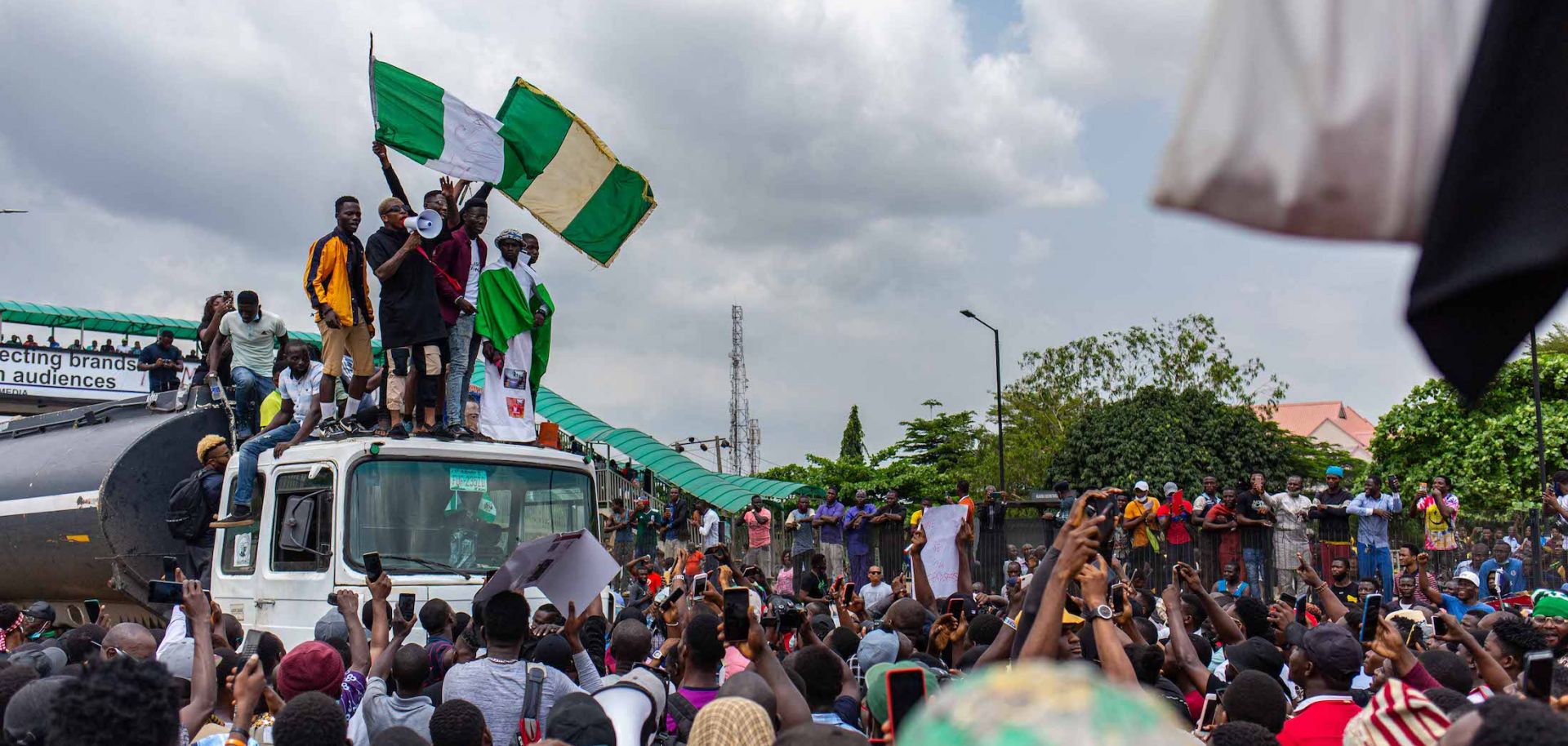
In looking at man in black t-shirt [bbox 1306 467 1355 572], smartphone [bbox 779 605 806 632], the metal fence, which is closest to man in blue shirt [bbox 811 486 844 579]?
the metal fence

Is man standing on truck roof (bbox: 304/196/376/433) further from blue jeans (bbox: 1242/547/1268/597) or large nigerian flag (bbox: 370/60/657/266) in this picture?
blue jeans (bbox: 1242/547/1268/597)

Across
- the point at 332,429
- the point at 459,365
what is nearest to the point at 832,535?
the point at 459,365

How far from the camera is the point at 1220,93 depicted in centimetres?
168

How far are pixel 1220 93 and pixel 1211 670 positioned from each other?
4.89 metres

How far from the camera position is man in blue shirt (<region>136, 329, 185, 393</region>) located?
526 inches

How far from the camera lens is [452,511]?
30.0 feet

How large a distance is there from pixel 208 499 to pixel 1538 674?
353 inches

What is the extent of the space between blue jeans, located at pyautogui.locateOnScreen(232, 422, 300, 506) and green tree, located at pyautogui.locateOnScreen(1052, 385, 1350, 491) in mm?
28782

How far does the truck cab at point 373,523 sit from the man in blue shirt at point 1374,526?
8.58 meters

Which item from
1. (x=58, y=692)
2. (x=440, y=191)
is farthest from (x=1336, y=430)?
(x=58, y=692)

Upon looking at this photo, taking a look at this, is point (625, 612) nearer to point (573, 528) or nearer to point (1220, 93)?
point (573, 528)

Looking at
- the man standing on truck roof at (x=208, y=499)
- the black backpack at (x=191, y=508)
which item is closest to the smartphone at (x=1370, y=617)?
the man standing on truck roof at (x=208, y=499)

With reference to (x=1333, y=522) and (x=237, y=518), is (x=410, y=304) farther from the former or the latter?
(x=1333, y=522)

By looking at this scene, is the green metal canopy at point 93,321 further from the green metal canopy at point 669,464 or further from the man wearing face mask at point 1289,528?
the man wearing face mask at point 1289,528
